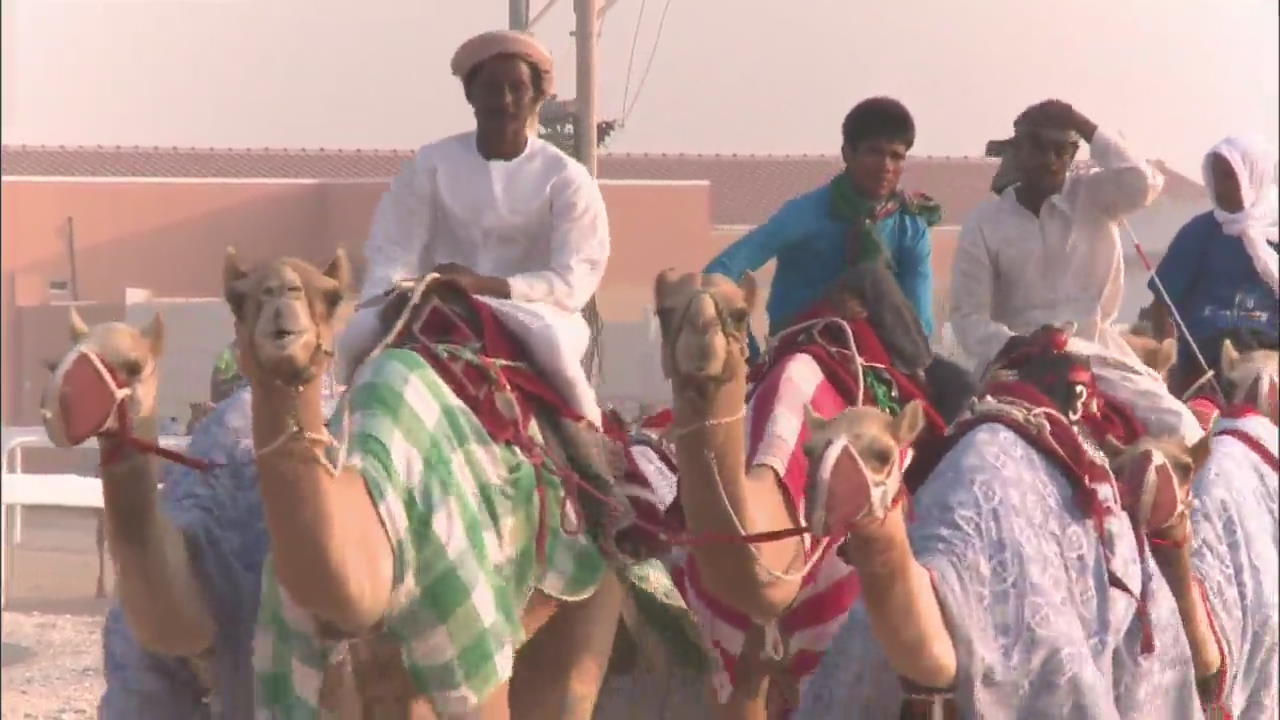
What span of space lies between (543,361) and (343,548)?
117 centimetres

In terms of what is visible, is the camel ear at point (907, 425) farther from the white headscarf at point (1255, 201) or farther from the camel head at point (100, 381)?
the white headscarf at point (1255, 201)

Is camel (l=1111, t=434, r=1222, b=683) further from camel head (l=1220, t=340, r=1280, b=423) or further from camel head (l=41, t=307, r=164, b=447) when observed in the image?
camel head (l=41, t=307, r=164, b=447)

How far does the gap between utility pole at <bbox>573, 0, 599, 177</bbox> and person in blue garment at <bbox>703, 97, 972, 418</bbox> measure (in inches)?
99.9

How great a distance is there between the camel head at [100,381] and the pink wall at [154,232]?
11.0 metres

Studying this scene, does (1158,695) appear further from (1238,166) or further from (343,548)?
(1238,166)

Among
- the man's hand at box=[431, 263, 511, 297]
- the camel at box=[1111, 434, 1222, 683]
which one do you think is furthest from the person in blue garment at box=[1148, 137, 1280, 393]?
the man's hand at box=[431, 263, 511, 297]

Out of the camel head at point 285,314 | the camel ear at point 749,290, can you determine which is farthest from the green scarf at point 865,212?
the camel head at point 285,314

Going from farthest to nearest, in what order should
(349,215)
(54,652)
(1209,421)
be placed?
(349,215) < (54,652) < (1209,421)

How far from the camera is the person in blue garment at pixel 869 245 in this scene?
536 cm

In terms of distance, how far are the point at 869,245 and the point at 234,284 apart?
216cm

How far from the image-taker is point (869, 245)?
17.6 feet

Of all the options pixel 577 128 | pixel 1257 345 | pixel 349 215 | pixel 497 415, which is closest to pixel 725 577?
pixel 497 415

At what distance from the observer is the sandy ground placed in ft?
18.3

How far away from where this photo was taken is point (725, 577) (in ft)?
13.7
